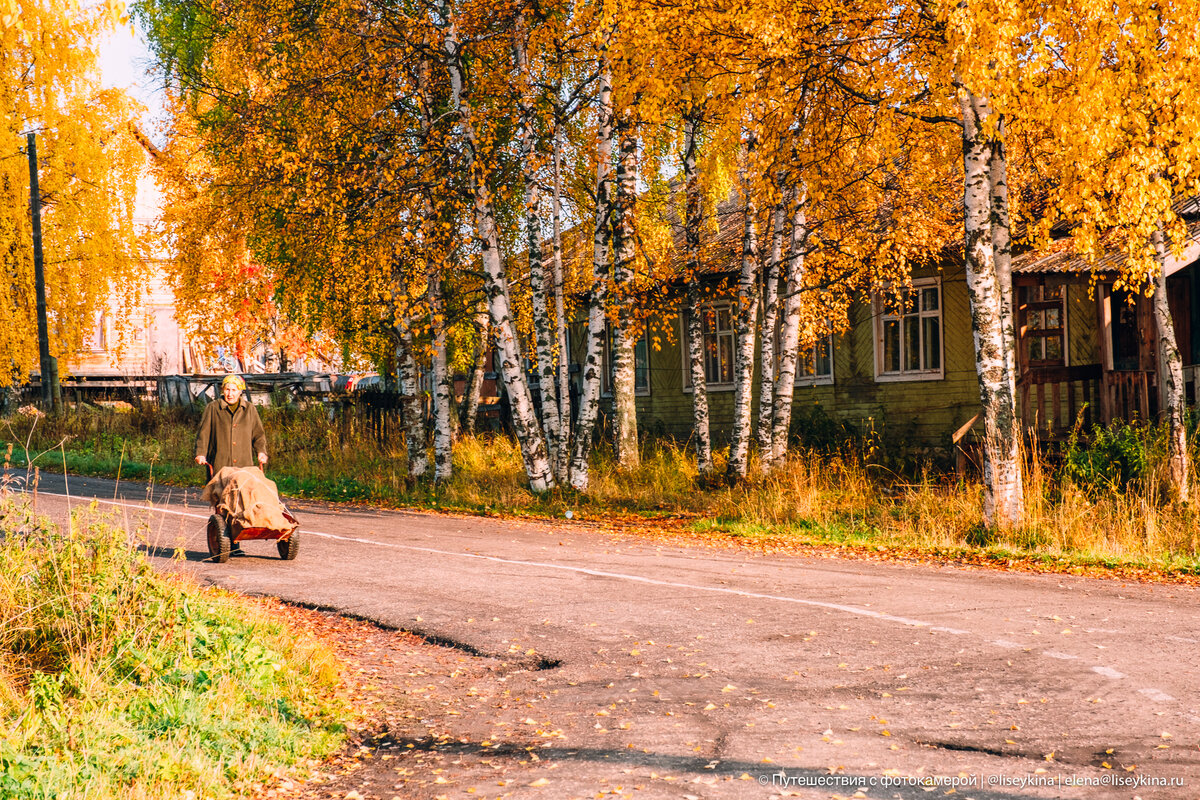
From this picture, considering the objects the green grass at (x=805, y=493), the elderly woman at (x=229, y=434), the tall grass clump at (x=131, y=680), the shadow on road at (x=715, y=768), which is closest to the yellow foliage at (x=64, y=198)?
the green grass at (x=805, y=493)

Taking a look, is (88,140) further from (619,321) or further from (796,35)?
(796,35)

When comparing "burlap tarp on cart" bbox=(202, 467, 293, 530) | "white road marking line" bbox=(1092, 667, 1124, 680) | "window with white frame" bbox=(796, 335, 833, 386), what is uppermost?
"window with white frame" bbox=(796, 335, 833, 386)

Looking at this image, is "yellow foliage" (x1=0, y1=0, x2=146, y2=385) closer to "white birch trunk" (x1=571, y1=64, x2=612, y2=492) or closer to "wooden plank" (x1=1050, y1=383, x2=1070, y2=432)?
"white birch trunk" (x1=571, y1=64, x2=612, y2=492)

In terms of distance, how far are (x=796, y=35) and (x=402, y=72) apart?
7.42m

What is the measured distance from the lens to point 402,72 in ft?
57.9

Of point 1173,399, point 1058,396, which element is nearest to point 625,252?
point 1058,396

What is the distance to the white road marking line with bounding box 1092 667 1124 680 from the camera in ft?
21.2

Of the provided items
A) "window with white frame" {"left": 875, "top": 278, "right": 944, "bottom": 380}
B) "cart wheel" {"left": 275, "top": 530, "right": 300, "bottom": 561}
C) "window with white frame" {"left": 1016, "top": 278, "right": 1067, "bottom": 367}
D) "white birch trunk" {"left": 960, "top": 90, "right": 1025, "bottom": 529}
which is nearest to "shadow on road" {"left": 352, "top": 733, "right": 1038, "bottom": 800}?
"cart wheel" {"left": 275, "top": 530, "right": 300, "bottom": 561}

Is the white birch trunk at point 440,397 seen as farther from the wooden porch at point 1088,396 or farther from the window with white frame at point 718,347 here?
the wooden porch at point 1088,396

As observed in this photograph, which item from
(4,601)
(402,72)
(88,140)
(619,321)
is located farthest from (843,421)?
(88,140)

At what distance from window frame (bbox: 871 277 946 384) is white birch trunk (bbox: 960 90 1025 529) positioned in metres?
8.01

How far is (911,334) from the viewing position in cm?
2181

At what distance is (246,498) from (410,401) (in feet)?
31.5

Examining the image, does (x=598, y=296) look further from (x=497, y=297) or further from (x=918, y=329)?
(x=918, y=329)
